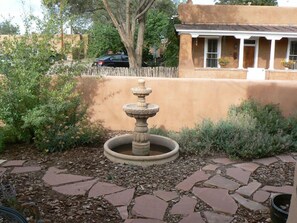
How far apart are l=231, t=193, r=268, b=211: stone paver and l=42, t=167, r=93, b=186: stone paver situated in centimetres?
211

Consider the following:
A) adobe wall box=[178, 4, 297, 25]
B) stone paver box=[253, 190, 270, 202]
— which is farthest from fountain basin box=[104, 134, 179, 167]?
adobe wall box=[178, 4, 297, 25]

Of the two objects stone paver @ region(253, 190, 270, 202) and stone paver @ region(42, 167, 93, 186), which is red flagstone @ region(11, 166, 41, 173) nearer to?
stone paver @ region(42, 167, 93, 186)

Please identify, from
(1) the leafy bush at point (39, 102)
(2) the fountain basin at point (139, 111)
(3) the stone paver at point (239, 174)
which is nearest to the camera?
(3) the stone paver at point (239, 174)

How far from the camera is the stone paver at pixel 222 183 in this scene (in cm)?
458

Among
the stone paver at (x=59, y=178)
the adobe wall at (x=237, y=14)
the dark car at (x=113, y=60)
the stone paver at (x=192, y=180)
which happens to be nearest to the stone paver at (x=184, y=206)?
the stone paver at (x=192, y=180)

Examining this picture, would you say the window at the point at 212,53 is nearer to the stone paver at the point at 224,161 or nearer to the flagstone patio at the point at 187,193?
the stone paver at the point at 224,161

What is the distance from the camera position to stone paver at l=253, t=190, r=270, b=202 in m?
4.22

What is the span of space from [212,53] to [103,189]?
17.0 m

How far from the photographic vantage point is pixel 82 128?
6.39 m

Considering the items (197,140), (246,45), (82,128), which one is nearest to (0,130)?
(82,128)

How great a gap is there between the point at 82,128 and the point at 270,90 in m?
4.31

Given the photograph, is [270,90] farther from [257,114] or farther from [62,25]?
[62,25]

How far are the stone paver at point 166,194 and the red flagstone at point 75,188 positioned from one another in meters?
0.95

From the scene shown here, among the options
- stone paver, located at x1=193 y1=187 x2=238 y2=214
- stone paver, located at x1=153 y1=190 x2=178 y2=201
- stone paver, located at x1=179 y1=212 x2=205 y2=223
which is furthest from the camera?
stone paver, located at x1=153 y1=190 x2=178 y2=201
